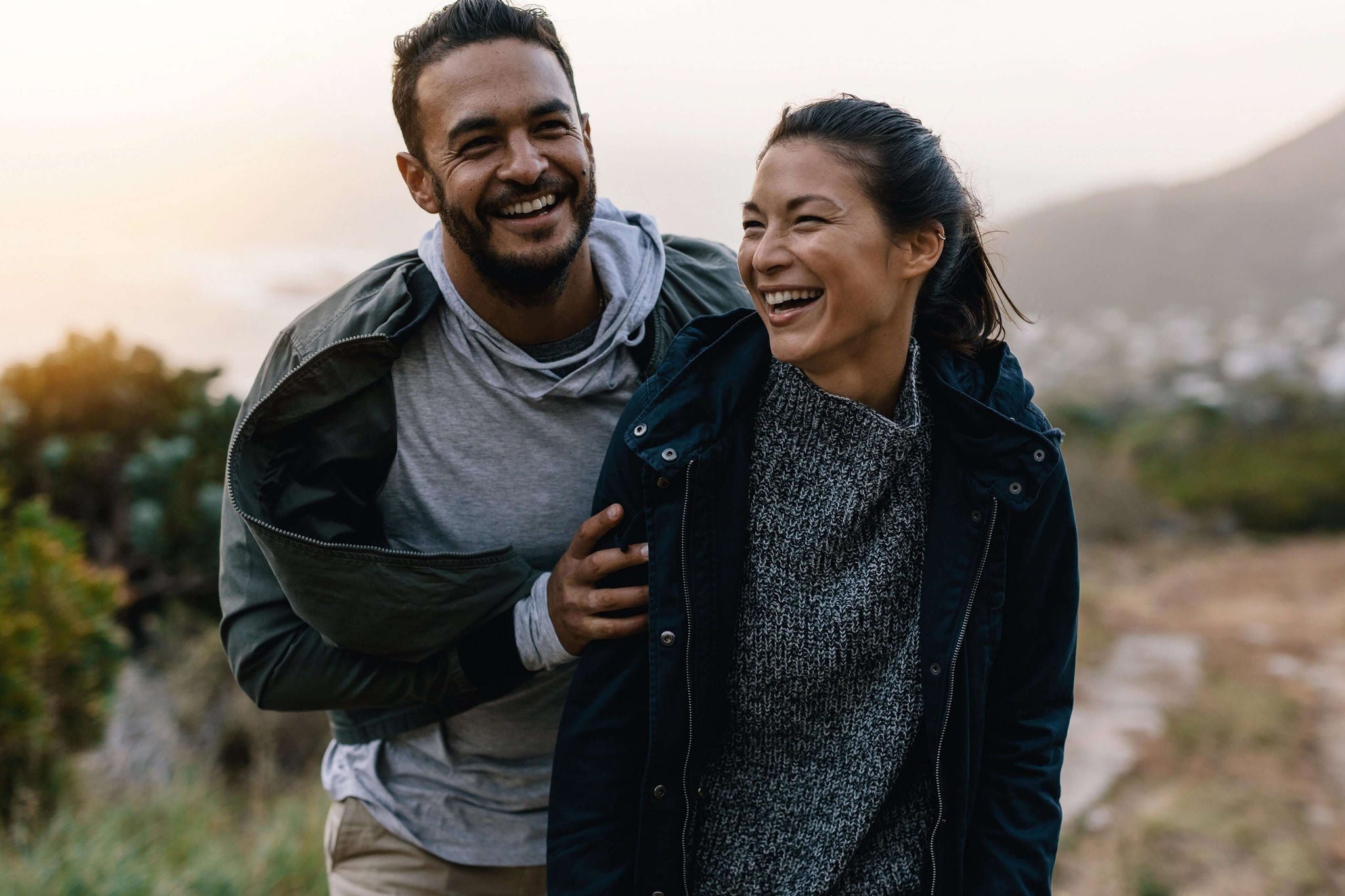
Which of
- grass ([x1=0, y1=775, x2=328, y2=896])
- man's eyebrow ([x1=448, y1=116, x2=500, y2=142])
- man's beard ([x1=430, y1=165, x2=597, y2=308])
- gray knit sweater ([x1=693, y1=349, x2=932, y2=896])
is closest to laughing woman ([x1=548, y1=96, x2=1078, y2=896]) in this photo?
gray knit sweater ([x1=693, y1=349, x2=932, y2=896])

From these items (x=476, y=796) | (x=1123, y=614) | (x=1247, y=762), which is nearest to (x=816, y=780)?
(x=476, y=796)

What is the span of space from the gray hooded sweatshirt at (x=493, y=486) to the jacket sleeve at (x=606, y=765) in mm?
402

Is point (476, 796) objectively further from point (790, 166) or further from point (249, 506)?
point (790, 166)

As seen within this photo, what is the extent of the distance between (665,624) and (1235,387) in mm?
14353

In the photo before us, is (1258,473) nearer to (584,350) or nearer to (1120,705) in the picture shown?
(1120,705)

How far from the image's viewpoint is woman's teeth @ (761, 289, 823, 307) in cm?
182

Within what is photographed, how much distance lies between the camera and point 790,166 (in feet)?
5.99

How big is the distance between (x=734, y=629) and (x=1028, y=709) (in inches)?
20.8

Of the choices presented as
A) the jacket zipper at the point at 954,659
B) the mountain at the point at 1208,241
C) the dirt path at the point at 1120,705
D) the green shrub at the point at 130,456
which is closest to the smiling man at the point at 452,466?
the jacket zipper at the point at 954,659

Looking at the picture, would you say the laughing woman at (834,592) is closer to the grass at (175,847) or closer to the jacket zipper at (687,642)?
the jacket zipper at (687,642)

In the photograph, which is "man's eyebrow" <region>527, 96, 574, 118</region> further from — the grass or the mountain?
the mountain

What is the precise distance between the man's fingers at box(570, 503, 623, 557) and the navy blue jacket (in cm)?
3

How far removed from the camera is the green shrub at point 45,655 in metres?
3.60

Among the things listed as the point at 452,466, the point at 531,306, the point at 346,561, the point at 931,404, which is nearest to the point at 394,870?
the point at 346,561
